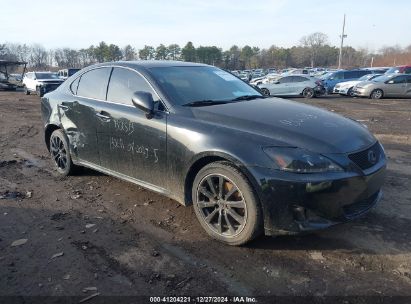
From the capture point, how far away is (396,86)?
846 inches

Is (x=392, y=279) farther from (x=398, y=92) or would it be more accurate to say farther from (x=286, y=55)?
(x=286, y=55)

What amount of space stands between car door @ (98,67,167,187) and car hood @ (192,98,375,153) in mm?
530

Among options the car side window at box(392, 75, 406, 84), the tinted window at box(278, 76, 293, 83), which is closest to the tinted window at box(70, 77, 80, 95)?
the tinted window at box(278, 76, 293, 83)

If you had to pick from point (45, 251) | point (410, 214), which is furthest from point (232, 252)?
point (410, 214)

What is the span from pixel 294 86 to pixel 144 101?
19.5 metres

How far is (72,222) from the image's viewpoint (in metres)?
4.23

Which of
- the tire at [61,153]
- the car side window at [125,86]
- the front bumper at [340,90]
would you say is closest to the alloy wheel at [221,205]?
the car side window at [125,86]

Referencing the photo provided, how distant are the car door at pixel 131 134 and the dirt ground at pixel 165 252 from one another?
51 centimetres

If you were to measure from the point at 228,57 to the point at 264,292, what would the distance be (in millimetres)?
104978

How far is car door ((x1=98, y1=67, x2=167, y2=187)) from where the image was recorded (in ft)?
13.4

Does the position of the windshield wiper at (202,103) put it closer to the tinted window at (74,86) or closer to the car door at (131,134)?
the car door at (131,134)

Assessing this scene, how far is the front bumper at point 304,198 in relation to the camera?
3.15 metres

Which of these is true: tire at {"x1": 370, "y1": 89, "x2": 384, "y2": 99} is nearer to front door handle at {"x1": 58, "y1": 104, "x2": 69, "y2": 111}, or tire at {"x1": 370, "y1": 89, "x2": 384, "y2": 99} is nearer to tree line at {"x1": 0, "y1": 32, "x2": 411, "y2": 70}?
front door handle at {"x1": 58, "y1": 104, "x2": 69, "y2": 111}

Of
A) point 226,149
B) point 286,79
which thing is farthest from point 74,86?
point 286,79
